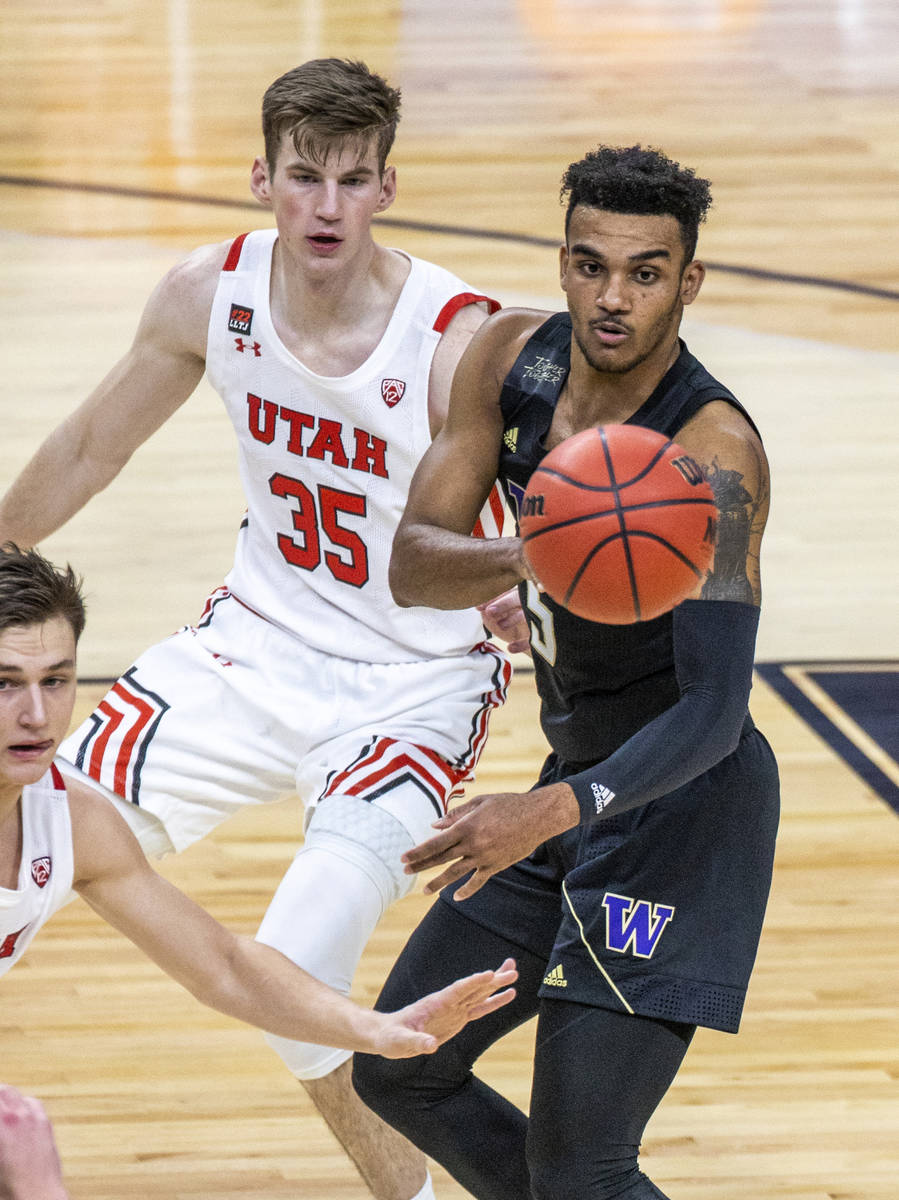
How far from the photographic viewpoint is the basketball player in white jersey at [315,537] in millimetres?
4820

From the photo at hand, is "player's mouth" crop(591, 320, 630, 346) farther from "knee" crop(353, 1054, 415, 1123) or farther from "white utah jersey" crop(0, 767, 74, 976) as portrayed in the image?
"knee" crop(353, 1054, 415, 1123)

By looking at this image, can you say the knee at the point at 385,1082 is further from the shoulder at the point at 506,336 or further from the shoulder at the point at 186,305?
the shoulder at the point at 186,305

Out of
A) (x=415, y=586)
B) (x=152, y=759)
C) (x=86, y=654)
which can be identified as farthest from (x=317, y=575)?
(x=86, y=654)

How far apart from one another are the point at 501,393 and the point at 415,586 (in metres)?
0.43

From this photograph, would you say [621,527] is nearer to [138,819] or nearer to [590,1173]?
[590,1173]

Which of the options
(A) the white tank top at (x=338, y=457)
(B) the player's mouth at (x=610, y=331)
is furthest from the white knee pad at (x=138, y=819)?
(B) the player's mouth at (x=610, y=331)

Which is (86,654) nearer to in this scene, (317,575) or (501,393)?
(317,575)

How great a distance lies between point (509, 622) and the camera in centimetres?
449

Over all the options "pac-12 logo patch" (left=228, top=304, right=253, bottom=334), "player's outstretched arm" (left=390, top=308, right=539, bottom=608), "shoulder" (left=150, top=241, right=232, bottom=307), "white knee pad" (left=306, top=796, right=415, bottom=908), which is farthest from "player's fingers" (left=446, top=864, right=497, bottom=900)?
"shoulder" (left=150, top=241, right=232, bottom=307)

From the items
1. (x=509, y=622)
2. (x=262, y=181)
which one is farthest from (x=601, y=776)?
(x=262, y=181)

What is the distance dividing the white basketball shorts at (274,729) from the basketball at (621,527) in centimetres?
128

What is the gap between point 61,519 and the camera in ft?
17.7

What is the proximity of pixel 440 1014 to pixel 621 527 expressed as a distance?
93 cm

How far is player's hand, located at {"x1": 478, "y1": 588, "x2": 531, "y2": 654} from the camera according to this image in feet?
14.7
